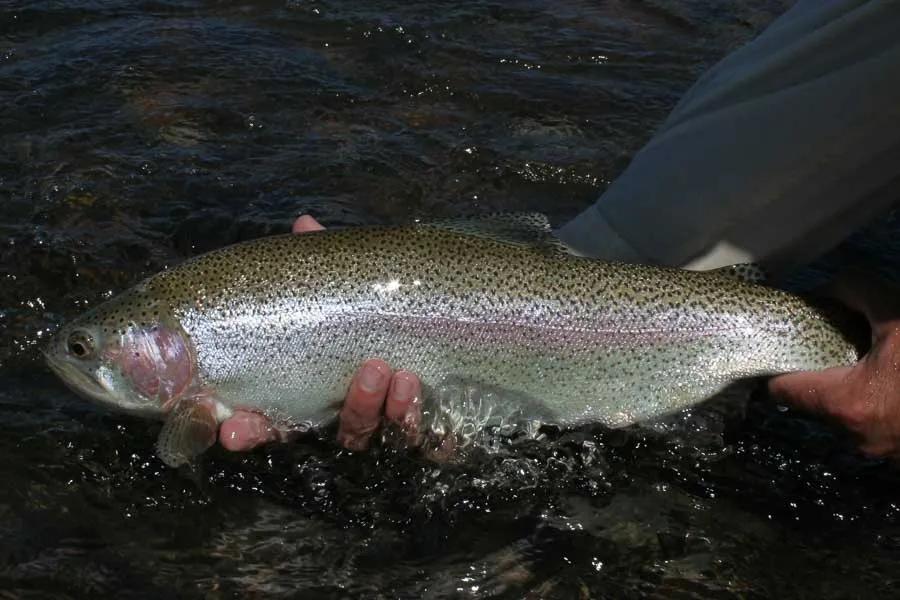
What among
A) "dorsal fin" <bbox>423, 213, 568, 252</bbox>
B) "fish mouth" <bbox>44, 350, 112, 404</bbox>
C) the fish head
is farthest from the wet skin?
"dorsal fin" <bbox>423, 213, 568, 252</bbox>

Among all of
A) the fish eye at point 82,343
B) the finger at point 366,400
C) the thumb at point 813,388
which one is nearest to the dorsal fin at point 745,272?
the thumb at point 813,388

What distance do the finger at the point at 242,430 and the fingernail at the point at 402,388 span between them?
49cm

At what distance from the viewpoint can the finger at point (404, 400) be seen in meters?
3.25

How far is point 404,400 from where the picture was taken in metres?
3.27

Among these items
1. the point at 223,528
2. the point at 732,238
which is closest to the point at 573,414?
the point at 732,238

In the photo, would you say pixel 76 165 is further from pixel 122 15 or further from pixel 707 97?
pixel 707 97

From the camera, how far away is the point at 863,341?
11.0 feet

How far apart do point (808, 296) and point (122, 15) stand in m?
5.52

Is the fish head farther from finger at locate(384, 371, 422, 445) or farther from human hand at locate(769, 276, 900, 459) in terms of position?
human hand at locate(769, 276, 900, 459)

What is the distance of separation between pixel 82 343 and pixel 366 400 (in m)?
1.00

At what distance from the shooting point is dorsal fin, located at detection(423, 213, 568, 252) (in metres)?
3.54

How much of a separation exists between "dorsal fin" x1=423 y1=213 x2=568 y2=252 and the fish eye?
4.14ft

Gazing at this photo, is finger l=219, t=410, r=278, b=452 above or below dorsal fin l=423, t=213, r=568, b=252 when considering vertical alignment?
below

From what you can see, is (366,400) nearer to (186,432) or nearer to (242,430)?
(242,430)
